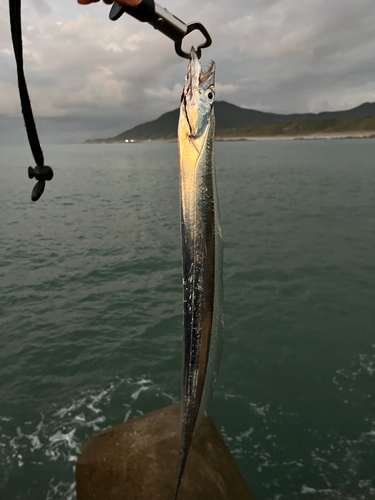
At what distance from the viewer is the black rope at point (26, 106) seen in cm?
219

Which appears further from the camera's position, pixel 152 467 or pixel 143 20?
pixel 152 467

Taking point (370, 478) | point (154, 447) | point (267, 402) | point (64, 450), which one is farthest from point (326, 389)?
point (64, 450)

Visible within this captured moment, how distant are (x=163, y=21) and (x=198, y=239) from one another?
62.3 inches

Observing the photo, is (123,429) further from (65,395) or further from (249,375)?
(249,375)

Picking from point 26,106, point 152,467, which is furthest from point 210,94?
point 152,467

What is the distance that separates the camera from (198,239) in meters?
1.89

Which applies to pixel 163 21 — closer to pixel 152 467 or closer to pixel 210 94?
pixel 210 94

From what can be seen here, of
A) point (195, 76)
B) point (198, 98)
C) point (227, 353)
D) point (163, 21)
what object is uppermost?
point (163, 21)

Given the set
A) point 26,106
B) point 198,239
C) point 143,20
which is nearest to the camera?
point 198,239

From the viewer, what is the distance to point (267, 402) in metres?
7.49

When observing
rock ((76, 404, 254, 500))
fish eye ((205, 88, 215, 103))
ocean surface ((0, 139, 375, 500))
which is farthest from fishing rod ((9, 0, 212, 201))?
ocean surface ((0, 139, 375, 500))

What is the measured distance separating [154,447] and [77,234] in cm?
1969

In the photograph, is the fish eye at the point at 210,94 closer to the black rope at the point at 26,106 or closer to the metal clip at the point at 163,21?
the metal clip at the point at 163,21

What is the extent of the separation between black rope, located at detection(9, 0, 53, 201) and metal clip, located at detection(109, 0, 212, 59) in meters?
0.66
